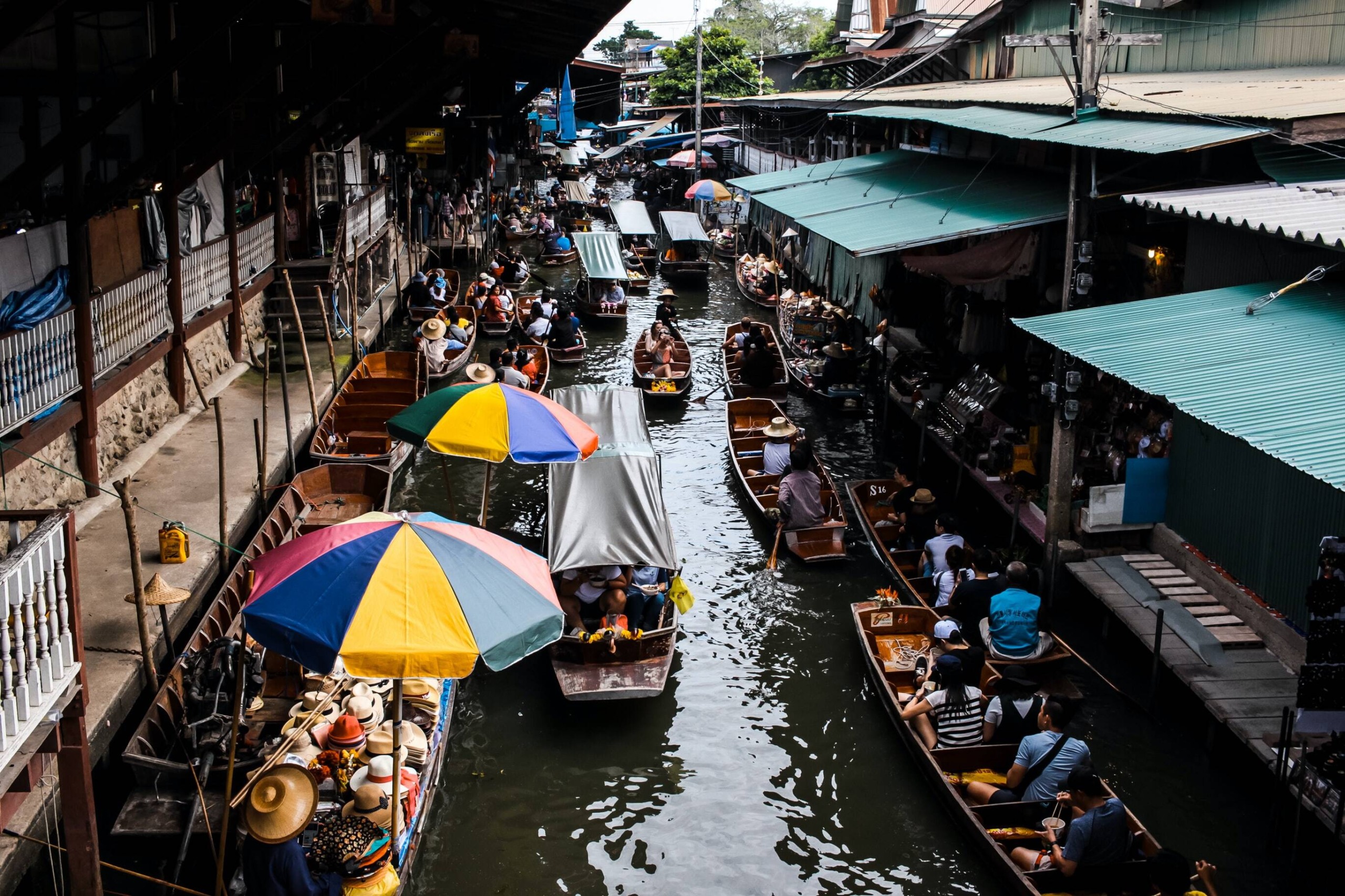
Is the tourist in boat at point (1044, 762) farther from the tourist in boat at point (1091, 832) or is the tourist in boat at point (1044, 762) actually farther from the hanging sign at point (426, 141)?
the hanging sign at point (426, 141)

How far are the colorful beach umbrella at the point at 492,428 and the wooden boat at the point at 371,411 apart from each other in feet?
7.84

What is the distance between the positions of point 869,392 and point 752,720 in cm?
1121

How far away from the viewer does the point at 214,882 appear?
23.6 feet

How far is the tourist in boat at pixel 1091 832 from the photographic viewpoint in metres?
7.02

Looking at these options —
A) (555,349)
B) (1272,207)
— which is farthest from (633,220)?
(1272,207)

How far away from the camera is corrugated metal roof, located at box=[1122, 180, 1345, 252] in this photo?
810cm

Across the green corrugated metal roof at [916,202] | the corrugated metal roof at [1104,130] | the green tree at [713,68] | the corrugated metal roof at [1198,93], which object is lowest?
the green corrugated metal roof at [916,202]

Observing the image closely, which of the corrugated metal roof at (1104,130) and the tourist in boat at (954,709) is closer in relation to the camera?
the tourist in boat at (954,709)

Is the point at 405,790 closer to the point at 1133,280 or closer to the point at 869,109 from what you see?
the point at 1133,280

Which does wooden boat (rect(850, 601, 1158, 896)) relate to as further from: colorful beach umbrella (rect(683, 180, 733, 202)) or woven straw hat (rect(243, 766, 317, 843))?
colorful beach umbrella (rect(683, 180, 733, 202))

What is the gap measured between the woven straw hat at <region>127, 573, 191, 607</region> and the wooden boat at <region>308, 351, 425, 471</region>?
473 cm

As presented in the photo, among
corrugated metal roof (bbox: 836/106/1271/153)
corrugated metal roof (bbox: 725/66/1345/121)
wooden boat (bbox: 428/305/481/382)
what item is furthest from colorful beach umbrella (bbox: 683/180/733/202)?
corrugated metal roof (bbox: 836/106/1271/153)

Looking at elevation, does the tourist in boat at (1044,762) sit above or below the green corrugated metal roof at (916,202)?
below

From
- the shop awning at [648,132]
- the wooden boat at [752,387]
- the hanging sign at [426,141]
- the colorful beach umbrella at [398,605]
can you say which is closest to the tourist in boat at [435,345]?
the wooden boat at [752,387]
